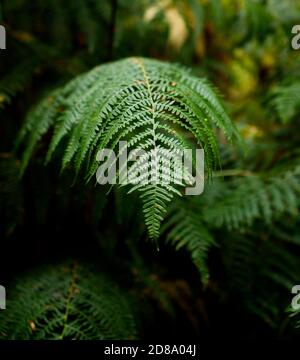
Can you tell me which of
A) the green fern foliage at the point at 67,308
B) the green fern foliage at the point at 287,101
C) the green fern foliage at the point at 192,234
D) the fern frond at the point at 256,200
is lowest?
the green fern foliage at the point at 67,308

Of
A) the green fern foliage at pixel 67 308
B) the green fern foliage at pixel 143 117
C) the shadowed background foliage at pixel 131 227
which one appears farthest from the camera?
the shadowed background foliage at pixel 131 227

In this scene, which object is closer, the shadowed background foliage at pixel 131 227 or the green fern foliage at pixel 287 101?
the shadowed background foliage at pixel 131 227

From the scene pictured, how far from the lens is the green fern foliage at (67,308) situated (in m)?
1.07

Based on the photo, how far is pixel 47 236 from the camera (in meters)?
1.46

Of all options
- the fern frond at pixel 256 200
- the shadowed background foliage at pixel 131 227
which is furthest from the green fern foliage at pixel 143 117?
the fern frond at pixel 256 200

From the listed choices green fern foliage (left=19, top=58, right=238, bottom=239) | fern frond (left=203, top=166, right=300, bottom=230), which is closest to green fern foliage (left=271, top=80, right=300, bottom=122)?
fern frond (left=203, top=166, right=300, bottom=230)

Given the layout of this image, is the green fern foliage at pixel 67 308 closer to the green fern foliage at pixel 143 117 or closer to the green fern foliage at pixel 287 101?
the green fern foliage at pixel 143 117

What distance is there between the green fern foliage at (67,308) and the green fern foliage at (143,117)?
0.44m

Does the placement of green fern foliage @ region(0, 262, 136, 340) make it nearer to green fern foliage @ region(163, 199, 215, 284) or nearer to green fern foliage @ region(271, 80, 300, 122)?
green fern foliage @ region(163, 199, 215, 284)

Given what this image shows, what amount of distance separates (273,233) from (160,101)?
2.78 feet

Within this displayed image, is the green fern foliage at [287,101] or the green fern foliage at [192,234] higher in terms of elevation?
the green fern foliage at [287,101]

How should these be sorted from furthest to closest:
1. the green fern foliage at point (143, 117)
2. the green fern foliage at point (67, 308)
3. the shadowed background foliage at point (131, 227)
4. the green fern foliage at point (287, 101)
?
the green fern foliage at point (287, 101) → the shadowed background foliage at point (131, 227) → the green fern foliage at point (67, 308) → the green fern foliage at point (143, 117)
